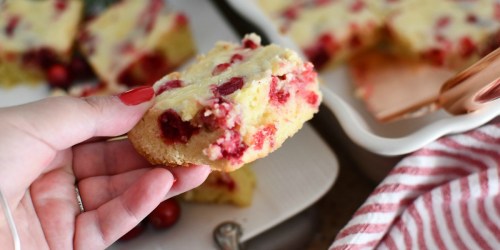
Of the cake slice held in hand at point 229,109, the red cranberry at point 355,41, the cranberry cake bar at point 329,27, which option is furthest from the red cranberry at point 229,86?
the red cranberry at point 355,41

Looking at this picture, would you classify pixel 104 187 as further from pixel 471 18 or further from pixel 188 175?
pixel 471 18

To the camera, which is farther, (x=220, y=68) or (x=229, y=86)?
(x=220, y=68)

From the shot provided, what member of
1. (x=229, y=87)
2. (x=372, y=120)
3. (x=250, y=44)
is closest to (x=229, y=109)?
(x=229, y=87)

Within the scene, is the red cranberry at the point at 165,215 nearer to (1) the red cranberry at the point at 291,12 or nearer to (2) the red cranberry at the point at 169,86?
(2) the red cranberry at the point at 169,86

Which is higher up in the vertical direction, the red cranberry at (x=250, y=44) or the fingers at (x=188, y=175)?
the red cranberry at (x=250, y=44)

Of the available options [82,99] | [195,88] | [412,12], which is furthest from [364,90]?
[82,99]

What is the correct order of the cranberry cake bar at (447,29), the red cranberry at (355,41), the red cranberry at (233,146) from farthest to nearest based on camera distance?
the red cranberry at (355,41) < the cranberry cake bar at (447,29) < the red cranberry at (233,146)
